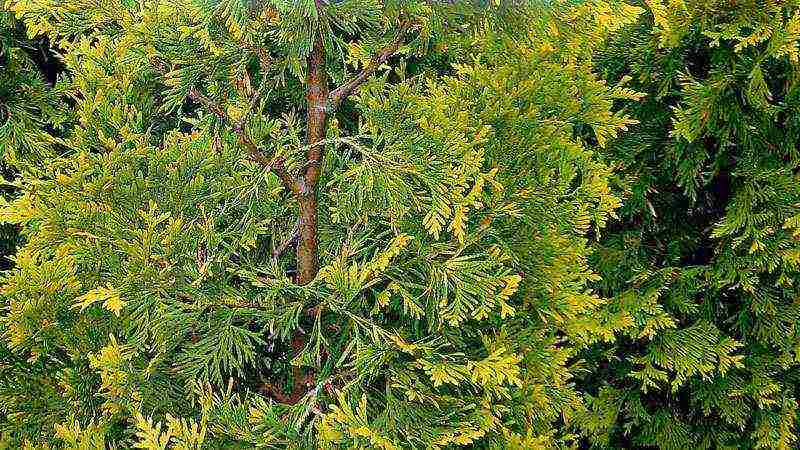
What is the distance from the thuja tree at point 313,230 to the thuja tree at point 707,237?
1.31 meters

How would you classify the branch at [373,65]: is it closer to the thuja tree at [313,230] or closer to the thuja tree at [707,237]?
the thuja tree at [313,230]

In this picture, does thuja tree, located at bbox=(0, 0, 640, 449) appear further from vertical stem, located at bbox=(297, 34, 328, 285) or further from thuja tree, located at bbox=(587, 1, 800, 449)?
thuja tree, located at bbox=(587, 1, 800, 449)

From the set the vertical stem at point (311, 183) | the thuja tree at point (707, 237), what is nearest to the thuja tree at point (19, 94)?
the vertical stem at point (311, 183)

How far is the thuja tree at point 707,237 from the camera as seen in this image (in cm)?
388

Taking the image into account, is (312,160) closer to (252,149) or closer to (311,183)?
(311,183)

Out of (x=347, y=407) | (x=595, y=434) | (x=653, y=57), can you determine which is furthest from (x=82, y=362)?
(x=653, y=57)

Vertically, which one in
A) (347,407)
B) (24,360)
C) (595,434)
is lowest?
(595,434)

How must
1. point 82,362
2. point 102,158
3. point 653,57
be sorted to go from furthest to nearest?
1. point 653,57
2. point 82,362
3. point 102,158

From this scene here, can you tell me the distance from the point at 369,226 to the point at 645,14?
2470 mm

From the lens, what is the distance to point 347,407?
222 centimetres

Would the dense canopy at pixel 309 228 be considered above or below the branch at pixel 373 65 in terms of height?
below

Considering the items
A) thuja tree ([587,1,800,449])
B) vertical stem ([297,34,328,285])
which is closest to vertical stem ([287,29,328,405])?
vertical stem ([297,34,328,285])

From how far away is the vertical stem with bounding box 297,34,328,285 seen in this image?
8.47 feet

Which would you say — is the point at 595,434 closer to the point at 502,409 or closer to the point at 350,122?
the point at 502,409
